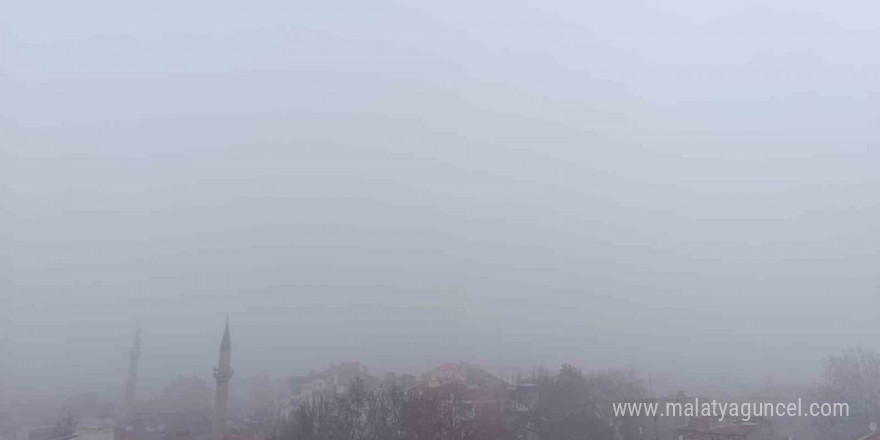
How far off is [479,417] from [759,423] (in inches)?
468

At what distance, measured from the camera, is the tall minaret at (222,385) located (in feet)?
150

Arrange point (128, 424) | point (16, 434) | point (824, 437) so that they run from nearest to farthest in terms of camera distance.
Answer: point (824, 437)
point (16, 434)
point (128, 424)

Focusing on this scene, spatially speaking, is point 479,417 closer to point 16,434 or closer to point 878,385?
point 878,385

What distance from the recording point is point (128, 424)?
47.9 meters

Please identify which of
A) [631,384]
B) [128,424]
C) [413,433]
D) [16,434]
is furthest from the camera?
[128,424]

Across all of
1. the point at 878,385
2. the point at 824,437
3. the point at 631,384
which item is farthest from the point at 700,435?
the point at 631,384

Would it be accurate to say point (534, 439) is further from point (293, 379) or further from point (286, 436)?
point (293, 379)

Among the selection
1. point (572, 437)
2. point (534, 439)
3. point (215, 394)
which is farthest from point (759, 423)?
point (215, 394)

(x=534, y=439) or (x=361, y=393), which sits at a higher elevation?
(x=361, y=393)

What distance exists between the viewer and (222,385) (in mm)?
49094

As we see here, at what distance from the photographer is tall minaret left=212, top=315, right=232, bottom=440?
45719 millimetres

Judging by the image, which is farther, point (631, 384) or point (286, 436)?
point (631, 384)

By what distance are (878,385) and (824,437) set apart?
20.2 ft

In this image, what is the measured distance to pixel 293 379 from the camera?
58.6 meters
